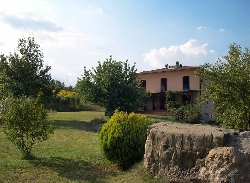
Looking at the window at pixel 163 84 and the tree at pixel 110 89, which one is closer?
the tree at pixel 110 89

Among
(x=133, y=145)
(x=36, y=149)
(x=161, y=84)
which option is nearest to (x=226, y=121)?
(x=133, y=145)

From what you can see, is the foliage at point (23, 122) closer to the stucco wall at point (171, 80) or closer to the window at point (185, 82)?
the stucco wall at point (171, 80)

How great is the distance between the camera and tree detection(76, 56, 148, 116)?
22.0 m

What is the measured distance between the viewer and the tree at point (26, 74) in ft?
68.0

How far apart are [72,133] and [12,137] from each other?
643 cm

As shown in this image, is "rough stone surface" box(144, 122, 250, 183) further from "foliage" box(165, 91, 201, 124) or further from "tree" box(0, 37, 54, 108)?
"foliage" box(165, 91, 201, 124)

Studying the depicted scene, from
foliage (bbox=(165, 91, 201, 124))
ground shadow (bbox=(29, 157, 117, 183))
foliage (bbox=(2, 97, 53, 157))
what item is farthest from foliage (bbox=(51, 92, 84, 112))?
ground shadow (bbox=(29, 157, 117, 183))

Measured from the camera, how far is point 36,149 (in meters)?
11.1

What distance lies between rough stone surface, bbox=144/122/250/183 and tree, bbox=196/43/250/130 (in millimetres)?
3639

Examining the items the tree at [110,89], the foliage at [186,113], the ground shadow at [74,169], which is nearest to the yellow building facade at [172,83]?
the foliage at [186,113]

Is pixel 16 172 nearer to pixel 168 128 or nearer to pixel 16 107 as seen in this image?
pixel 16 107

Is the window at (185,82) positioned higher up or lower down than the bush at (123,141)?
higher up

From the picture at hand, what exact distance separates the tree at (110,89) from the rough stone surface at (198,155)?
47.8 feet

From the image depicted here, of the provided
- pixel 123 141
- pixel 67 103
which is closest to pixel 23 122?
pixel 123 141
